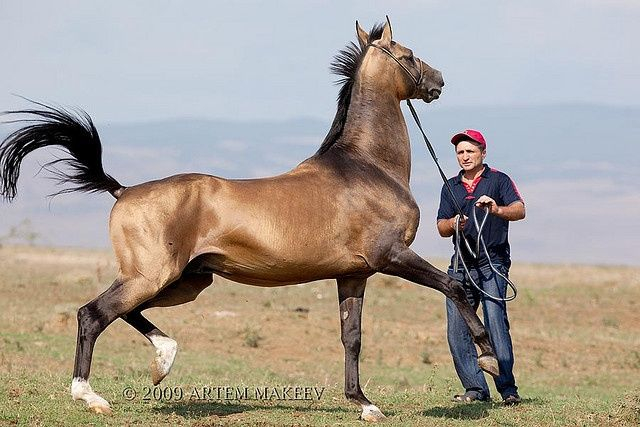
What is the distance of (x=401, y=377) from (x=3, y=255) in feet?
102

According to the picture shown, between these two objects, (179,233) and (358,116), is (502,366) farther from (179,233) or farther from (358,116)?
(179,233)

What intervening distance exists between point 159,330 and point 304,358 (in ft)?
25.7

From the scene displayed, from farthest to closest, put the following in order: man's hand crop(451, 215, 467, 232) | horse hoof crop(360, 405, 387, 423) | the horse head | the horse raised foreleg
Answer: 1. man's hand crop(451, 215, 467, 232)
2. the horse head
3. horse hoof crop(360, 405, 387, 423)
4. the horse raised foreleg

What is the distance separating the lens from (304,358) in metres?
16.7

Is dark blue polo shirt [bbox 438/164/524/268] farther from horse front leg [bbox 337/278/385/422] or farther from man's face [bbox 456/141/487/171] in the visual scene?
horse front leg [bbox 337/278/385/422]

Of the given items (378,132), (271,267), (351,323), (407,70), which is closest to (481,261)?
(351,323)

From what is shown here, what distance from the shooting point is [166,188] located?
8398 millimetres

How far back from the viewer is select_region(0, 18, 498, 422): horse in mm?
8352

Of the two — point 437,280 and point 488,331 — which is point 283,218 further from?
point 488,331

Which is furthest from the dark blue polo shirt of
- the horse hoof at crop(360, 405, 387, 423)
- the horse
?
the horse hoof at crop(360, 405, 387, 423)

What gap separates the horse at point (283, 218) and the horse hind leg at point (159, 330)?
1cm

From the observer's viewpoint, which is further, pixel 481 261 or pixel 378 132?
pixel 481 261

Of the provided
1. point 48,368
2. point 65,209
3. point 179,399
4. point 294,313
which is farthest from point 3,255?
point 65,209

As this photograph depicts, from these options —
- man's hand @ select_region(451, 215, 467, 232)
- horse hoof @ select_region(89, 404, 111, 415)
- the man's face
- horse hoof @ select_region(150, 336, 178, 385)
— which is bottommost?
horse hoof @ select_region(89, 404, 111, 415)
